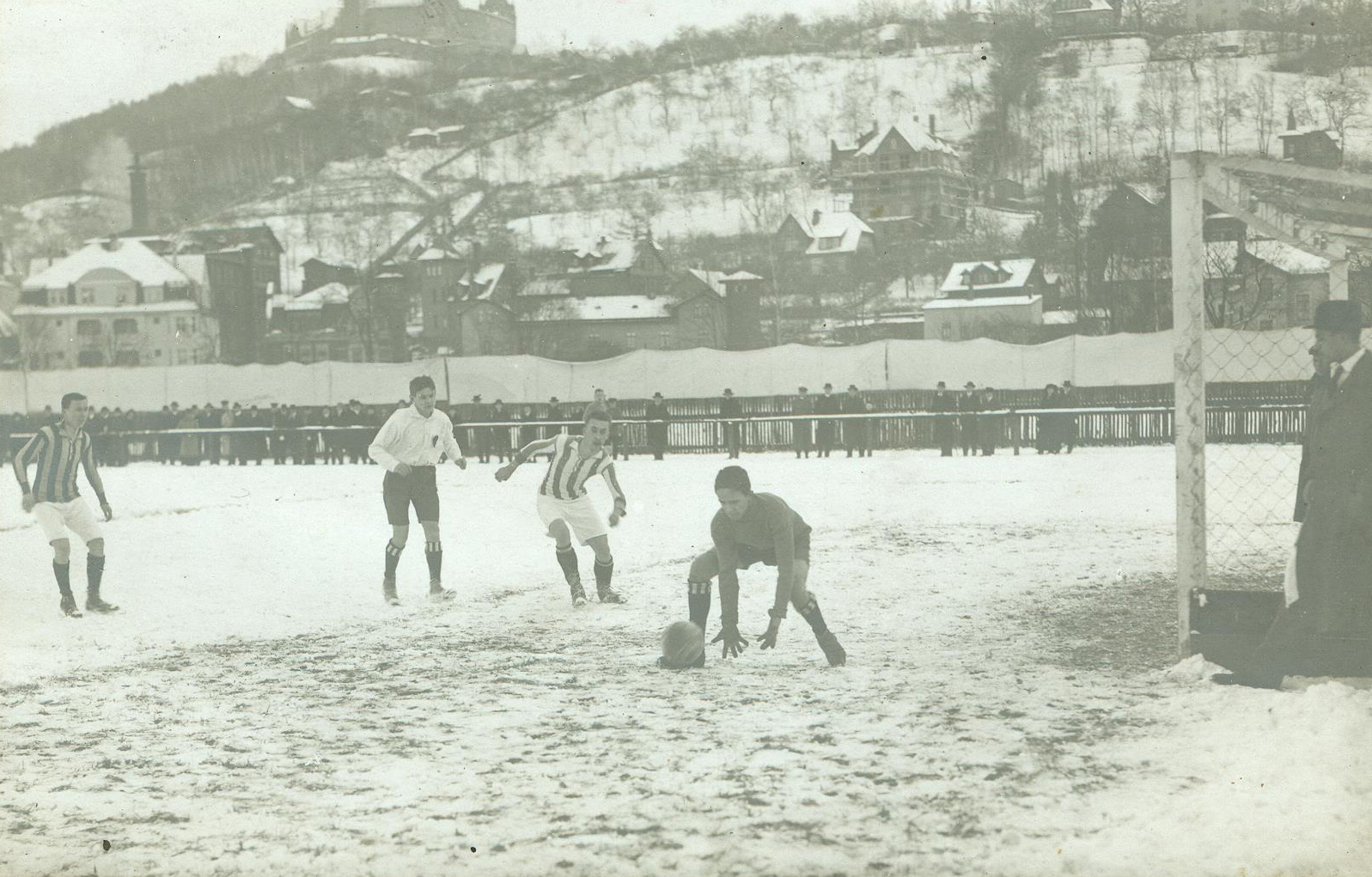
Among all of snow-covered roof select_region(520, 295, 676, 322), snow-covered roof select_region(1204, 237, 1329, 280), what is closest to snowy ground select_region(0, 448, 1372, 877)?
snow-covered roof select_region(1204, 237, 1329, 280)

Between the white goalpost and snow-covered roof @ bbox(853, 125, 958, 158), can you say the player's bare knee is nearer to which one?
the white goalpost

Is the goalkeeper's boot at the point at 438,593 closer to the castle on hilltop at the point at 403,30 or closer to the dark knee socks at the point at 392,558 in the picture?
the dark knee socks at the point at 392,558

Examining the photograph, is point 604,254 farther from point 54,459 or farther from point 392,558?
point 54,459

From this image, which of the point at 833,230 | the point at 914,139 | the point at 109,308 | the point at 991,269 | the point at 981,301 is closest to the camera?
the point at 109,308

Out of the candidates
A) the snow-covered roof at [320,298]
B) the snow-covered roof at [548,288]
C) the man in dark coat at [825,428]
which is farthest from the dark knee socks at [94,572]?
the snow-covered roof at [548,288]

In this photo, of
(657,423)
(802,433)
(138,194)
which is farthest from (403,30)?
(802,433)

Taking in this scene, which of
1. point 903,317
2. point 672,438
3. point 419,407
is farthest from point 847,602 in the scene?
point 903,317
